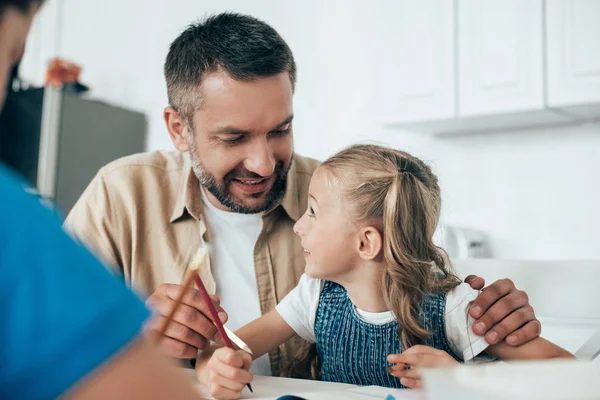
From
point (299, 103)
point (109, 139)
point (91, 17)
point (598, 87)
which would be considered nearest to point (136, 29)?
point (91, 17)

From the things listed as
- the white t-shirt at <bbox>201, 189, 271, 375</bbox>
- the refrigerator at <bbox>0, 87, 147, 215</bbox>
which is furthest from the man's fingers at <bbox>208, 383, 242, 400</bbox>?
the refrigerator at <bbox>0, 87, 147, 215</bbox>

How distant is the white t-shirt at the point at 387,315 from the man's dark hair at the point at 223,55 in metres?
0.50

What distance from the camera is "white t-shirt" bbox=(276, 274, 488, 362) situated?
1136 mm

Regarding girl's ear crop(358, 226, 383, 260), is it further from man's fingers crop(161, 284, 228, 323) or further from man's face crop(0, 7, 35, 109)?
man's face crop(0, 7, 35, 109)

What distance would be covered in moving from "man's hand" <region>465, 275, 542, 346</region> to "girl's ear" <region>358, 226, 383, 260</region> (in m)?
0.23

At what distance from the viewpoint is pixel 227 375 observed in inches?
35.1

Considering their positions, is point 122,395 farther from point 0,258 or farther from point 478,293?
point 478,293

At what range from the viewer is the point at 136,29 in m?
3.96

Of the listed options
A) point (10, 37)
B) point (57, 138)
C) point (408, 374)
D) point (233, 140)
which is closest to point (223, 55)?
point (233, 140)

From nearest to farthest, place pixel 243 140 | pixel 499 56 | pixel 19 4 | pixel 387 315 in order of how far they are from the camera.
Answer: pixel 19 4, pixel 387 315, pixel 243 140, pixel 499 56

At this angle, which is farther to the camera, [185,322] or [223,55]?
[223,55]

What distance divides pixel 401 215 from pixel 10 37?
39.0 inches

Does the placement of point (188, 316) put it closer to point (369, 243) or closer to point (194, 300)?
point (194, 300)

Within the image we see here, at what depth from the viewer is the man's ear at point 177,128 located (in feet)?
5.42
